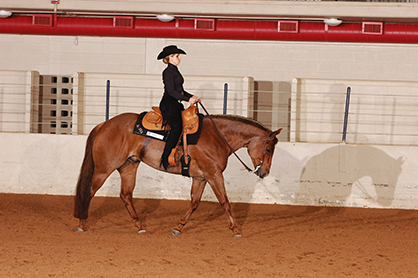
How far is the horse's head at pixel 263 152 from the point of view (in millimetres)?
5941

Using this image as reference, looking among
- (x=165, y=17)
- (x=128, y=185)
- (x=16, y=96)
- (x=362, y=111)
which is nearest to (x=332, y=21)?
(x=362, y=111)

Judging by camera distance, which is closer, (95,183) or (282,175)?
(95,183)

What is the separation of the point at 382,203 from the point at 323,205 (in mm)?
1121

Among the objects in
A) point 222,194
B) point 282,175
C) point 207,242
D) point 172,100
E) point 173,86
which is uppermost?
point 173,86

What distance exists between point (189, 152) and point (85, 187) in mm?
1514

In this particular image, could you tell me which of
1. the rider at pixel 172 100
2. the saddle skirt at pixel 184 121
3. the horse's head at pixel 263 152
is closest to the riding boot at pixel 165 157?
the rider at pixel 172 100

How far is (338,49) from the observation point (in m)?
11.7

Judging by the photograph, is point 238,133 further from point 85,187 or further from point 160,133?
point 85,187

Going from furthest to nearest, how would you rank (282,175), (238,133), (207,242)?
1. (282,175)
2. (238,133)
3. (207,242)

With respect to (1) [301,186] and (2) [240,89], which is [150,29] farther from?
(1) [301,186]

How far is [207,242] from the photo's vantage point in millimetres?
5449

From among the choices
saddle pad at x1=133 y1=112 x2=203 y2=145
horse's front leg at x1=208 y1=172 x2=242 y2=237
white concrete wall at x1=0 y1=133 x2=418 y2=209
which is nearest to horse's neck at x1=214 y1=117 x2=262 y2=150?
saddle pad at x1=133 y1=112 x2=203 y2=145

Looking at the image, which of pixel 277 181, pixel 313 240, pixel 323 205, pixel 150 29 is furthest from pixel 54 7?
pixel 313 240

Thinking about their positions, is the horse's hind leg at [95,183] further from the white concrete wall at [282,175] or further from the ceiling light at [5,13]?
the ceiling light at [5,13]
